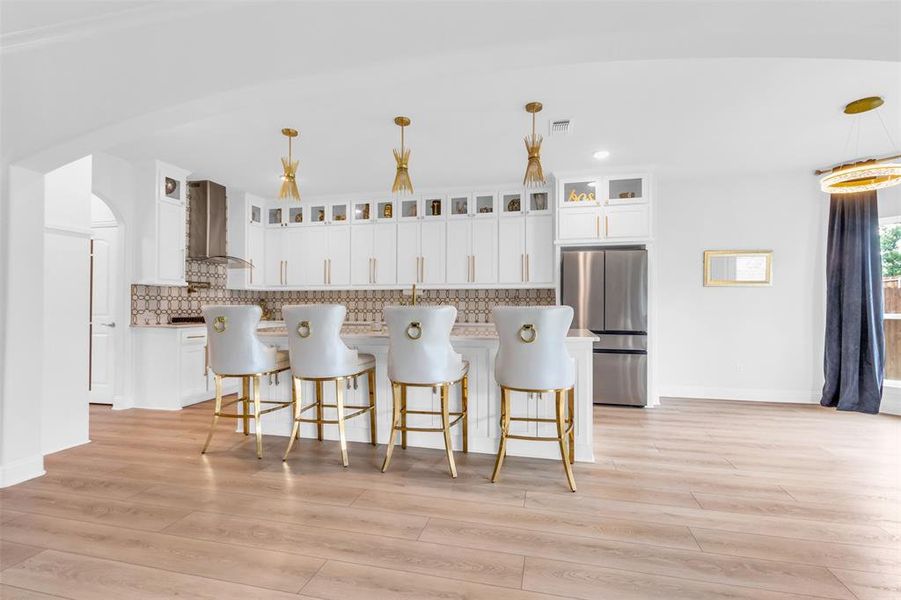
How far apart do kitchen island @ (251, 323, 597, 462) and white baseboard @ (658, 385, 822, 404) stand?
265 centimetres

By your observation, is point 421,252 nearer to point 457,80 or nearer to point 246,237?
point 246,237

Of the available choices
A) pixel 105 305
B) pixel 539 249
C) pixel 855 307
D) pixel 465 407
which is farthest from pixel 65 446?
pixel 855 307

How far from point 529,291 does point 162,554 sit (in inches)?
172

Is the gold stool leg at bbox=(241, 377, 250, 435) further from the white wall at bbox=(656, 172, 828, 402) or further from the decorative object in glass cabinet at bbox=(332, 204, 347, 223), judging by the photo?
the white wall at bbox=(656, 172, 828, 402)

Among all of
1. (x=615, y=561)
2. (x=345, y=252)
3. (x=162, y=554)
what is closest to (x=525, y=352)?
(x=615, y=561)

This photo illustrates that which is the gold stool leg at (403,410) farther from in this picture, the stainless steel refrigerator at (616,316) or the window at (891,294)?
the window at (891,294)

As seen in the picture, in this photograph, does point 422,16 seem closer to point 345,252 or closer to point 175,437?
point 175,437

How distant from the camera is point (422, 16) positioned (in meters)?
1.65

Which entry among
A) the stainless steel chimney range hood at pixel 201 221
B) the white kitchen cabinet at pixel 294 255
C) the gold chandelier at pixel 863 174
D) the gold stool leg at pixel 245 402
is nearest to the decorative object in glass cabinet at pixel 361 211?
the white kitchen cabinet at pixel 294 255

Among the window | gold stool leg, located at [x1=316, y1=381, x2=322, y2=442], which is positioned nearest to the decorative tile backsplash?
gold stool leg, located at [x1=316, y1=381, x2=322, y2=442]

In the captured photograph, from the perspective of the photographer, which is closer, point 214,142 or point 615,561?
point 615,561

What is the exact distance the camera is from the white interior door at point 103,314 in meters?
4.54

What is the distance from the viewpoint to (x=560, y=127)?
350cm

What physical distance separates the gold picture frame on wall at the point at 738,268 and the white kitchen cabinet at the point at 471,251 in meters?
2.47
